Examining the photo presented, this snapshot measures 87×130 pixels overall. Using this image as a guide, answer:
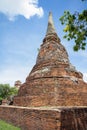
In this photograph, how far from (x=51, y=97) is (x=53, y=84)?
90cm

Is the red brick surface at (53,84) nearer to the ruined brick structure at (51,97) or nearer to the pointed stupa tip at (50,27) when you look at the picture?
the ruined brick structure at (51,97)

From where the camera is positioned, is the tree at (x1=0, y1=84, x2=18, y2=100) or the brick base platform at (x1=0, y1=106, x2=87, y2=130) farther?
the tree at (x1=0, y1=84, x2=18, y2=100)

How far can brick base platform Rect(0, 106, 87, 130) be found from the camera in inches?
292

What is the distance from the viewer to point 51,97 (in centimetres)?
1099

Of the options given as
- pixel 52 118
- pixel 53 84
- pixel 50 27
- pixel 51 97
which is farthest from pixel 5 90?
pixel 52 118

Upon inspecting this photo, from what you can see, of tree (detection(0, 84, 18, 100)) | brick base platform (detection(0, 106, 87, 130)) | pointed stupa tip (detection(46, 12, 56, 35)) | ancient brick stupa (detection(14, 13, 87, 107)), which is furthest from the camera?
tree (detection(0, 84, 18, 100))

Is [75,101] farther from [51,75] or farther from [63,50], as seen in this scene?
[63,50]

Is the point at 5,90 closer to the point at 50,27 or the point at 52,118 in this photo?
the point at 50,27

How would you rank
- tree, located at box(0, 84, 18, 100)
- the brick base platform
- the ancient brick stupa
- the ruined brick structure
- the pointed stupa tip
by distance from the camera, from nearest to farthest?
1. the brick base platform
2. the ruined brick structure
3. the ancient brick stupa
4. the pointed stupa tip
5. tree, located at box(0, 84, 18, 100)

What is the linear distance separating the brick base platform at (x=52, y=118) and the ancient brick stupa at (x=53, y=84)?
1.74 m

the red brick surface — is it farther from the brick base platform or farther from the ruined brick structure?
the brick base platform

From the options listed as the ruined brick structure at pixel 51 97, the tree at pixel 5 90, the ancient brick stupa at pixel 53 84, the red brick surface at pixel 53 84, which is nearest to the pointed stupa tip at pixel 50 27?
the ruined brick structure at pixel 51 97

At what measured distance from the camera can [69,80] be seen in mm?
11867

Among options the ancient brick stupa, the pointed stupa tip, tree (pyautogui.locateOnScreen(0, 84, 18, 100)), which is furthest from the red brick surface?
tree (pyautogui.locateOnScreen(0, 84, 18, 100))
